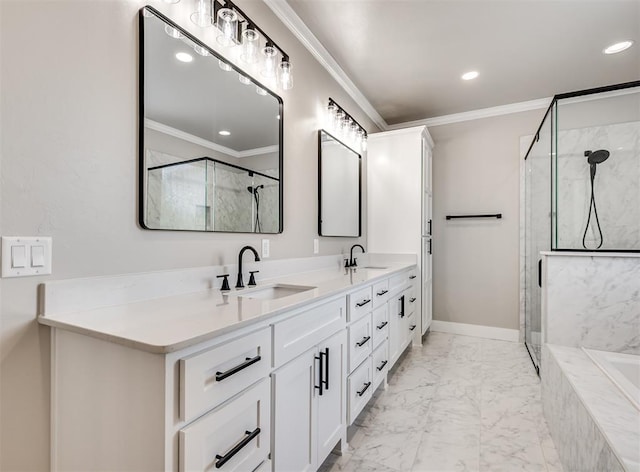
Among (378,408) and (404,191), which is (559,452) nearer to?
(378,408)

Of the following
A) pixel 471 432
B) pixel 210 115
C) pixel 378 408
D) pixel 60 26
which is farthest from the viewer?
pixel 378 408

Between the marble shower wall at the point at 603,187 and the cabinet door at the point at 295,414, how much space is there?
5.88 ft

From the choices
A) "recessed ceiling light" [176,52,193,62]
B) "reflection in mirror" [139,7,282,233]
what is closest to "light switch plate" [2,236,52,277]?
"reflection in mirror" [139,7,282,233]

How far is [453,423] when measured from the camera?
1964 millimetres

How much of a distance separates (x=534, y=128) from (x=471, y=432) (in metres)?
3.17

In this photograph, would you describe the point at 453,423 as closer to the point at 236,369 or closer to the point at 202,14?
the point at 236,369

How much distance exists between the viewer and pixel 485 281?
3715mm

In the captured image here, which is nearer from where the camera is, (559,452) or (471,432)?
(559,452)

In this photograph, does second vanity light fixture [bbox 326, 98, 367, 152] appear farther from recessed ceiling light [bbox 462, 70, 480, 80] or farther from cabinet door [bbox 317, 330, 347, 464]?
cabinet door [bbox 317, 330, 347, 464]

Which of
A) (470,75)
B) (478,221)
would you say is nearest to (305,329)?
(470,75)

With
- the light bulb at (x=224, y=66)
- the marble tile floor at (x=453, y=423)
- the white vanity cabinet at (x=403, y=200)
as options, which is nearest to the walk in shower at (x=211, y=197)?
the light bulb at (x=224, y=66)

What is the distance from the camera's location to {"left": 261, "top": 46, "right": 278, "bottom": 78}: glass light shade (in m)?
1.81

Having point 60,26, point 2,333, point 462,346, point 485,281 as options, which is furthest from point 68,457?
point 485,281

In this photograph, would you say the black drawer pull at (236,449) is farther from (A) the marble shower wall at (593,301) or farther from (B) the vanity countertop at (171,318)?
(A) the marble shower wall at (593,301)
